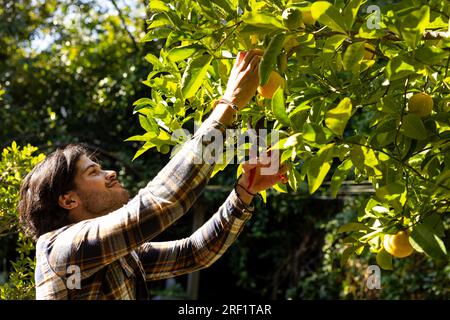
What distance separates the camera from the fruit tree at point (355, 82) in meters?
0.98

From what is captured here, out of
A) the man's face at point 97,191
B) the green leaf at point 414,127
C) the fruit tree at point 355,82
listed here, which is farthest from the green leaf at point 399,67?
the man's face at point 97,191

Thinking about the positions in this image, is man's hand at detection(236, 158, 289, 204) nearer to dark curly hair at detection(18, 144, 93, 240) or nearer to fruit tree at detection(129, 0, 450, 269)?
fruit tree at detection(129, 0, 450, 269)

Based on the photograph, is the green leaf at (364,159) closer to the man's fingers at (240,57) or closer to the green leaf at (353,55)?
the green leaf at (353,55)

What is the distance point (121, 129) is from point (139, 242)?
3.74 metres

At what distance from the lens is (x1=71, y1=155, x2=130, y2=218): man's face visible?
1.53m

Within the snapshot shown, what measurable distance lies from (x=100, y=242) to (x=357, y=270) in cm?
321

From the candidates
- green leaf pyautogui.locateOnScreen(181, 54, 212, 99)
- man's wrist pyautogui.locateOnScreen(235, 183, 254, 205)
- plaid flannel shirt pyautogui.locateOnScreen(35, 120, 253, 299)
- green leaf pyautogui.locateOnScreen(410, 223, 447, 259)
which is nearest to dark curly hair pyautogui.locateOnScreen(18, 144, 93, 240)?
plaid flannel shirt pyautogui.locateOnScreen(35, 120, 253, 299)

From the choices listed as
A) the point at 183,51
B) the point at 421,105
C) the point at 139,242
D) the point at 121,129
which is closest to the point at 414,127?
the point at 421,105

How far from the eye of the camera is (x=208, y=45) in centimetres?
118

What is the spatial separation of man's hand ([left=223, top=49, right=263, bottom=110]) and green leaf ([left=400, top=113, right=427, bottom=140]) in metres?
0.27

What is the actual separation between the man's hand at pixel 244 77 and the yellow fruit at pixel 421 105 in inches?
10.6
